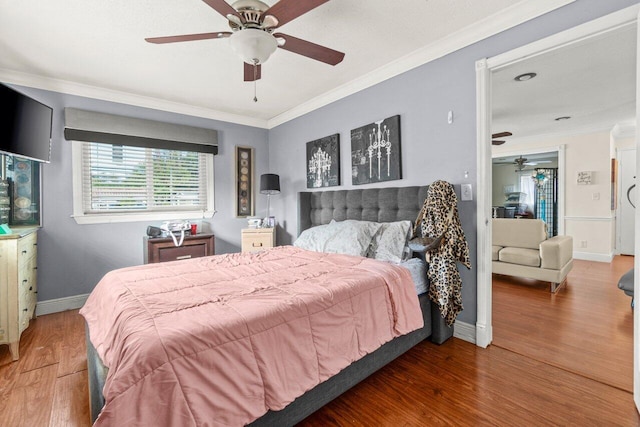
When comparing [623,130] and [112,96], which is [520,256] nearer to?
[623,130]

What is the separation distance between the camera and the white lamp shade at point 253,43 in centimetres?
176

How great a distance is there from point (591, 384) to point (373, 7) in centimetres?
291

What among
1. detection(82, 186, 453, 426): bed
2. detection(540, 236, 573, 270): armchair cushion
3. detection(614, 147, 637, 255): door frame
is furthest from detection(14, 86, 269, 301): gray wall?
detection(614, 147, 637, 255): door frame

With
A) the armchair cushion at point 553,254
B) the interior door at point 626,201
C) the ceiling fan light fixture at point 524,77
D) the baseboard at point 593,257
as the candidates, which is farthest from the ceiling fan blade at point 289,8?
the interior door at point 626,201

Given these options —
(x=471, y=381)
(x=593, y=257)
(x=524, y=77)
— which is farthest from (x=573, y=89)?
(x=471, y=381)

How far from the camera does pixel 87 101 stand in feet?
11.2

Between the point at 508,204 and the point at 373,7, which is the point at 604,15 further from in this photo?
the point at 508,204

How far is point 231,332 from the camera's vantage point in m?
1.22

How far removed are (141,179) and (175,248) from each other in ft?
3.49

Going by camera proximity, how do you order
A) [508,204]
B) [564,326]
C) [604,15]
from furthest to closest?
1. [508,204]
2. [564,326]
3. [604,15]

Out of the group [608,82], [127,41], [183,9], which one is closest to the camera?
[183,9]

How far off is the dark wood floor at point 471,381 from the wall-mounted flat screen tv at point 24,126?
5.55 feet

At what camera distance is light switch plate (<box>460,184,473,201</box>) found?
7.98 ft

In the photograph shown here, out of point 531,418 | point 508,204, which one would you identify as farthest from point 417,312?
point 508,204
